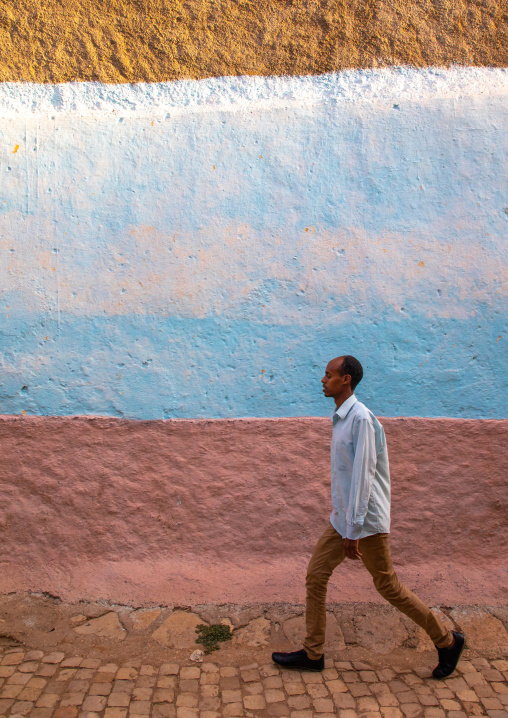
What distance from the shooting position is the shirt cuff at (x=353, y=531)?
2719 mm

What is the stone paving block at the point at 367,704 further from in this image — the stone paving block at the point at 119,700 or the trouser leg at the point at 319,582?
the stone paving block at the point at 119,700

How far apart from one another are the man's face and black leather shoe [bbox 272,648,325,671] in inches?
53.7

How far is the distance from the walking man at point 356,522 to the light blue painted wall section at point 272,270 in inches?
34.3

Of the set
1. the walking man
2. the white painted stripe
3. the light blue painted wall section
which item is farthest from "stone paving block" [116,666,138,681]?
the white painted stripe

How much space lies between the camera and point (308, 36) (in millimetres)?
3820

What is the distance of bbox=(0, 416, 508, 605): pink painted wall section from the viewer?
3.68 meters

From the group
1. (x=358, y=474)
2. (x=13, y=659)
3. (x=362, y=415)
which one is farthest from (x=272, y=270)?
(x=13, y=659)

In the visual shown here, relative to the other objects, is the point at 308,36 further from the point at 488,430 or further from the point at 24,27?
the point at 488,430

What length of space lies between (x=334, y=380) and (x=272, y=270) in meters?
1.14

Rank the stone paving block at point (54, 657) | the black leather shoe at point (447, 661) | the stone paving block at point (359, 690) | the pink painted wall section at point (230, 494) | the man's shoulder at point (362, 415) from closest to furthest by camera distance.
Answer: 1. the man's shoulder at point (362, 415)
2. the stone paving block at point (359, 690)
3. the black leather shoe at point (447, 661)
4. the stone paving block at point (54, 657)
5. the pink painted wall section at point (230, 494)

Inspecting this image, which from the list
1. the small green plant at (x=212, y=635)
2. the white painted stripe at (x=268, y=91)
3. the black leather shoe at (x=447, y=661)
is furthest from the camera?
the white painted stripe at (x=268, y=91)

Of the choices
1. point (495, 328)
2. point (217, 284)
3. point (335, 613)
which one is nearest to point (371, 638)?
point (335, 613)

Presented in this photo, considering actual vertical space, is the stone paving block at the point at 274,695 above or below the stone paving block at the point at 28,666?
below

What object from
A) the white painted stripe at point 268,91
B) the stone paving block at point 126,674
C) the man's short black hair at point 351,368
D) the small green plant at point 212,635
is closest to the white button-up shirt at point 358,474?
the man's short black hair at point 351,368
